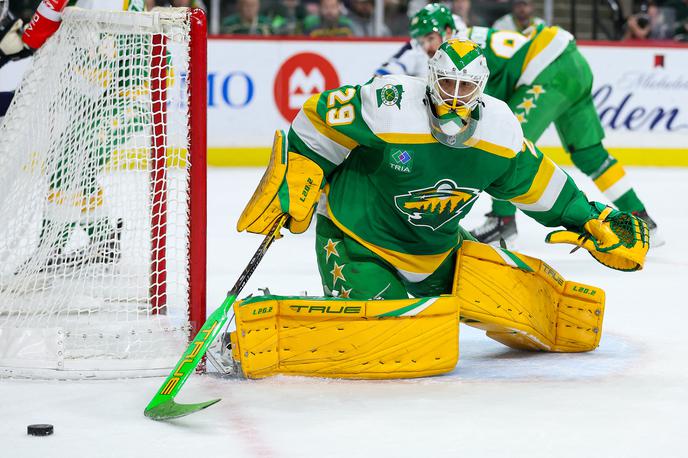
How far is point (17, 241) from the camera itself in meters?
3.70

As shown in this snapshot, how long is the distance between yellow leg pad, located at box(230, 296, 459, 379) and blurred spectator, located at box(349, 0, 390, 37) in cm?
607

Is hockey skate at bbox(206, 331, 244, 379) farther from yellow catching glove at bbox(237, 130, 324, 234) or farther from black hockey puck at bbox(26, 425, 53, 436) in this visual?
black hockey puck at bbox(26, 425, 53, 436)

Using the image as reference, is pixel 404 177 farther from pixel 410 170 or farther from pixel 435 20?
pixel 435 20

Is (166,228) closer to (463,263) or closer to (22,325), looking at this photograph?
(22,325)

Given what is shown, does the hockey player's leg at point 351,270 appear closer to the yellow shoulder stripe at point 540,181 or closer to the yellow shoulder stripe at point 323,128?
the yellow shoulder stripe at point 323,128

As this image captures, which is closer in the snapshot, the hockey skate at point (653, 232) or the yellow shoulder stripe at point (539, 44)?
the yellow shoulder stripe at point (539, 44)

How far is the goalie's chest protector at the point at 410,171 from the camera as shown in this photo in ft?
10.3

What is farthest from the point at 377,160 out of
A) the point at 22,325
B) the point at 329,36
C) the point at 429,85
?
the point at 329,36

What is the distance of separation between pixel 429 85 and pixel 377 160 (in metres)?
0.26

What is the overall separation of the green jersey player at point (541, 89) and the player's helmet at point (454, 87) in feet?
6.91

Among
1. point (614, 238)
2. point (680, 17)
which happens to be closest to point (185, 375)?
point (614, 238)

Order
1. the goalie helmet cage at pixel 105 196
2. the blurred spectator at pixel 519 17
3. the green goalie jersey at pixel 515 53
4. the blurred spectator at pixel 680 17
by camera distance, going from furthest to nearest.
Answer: the blurred spectator at pixel 680 17 → the blurred spectator at pixel 519 17 → the green goalie jersey at pixel 515 53 → the goalie helmet cage at pixel 105 196

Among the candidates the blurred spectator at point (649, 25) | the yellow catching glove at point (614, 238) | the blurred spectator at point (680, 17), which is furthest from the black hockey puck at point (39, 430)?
the blurred spectator at point (680, 17)

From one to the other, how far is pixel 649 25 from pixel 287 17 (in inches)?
106
